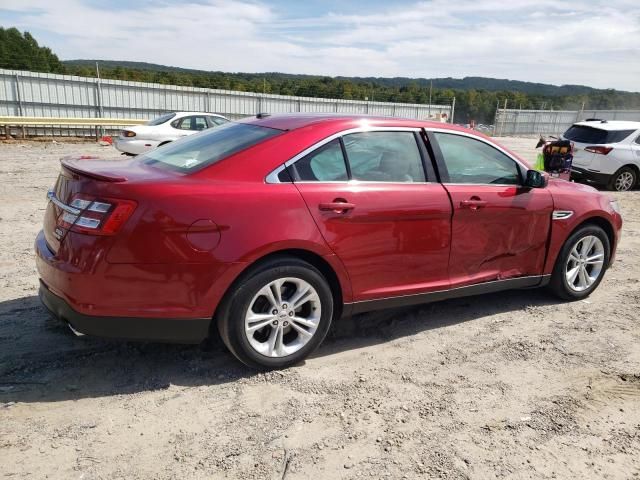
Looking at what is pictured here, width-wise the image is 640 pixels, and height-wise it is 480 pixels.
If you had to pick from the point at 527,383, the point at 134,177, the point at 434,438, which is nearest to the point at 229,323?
the point at 134,177

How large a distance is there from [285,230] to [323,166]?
58 cm

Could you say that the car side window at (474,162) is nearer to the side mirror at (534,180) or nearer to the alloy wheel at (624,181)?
the side mirror at (534,180)

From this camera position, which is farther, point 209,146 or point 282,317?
point 209,146

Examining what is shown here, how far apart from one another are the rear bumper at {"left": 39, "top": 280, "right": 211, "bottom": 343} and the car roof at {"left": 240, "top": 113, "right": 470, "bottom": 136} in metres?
1.50

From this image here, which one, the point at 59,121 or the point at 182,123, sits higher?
the point at 182,123

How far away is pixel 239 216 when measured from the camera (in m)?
3.17

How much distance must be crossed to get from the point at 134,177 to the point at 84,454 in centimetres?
154

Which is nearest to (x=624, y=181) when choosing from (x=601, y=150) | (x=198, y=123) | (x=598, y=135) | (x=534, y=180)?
(x=601, y=150)

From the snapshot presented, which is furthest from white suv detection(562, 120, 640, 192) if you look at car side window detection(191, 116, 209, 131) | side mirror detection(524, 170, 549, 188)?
car side window detection(191, 116, 209, 131)

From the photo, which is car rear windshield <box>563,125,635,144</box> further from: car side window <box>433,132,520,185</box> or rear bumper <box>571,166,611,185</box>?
car side window <box>433,132,520,185</box>

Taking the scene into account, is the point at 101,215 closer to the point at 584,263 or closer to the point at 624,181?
the point at 584,263

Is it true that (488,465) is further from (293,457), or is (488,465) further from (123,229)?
(123,229)

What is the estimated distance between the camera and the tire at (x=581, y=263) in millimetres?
4891

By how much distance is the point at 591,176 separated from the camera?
12297 mm
